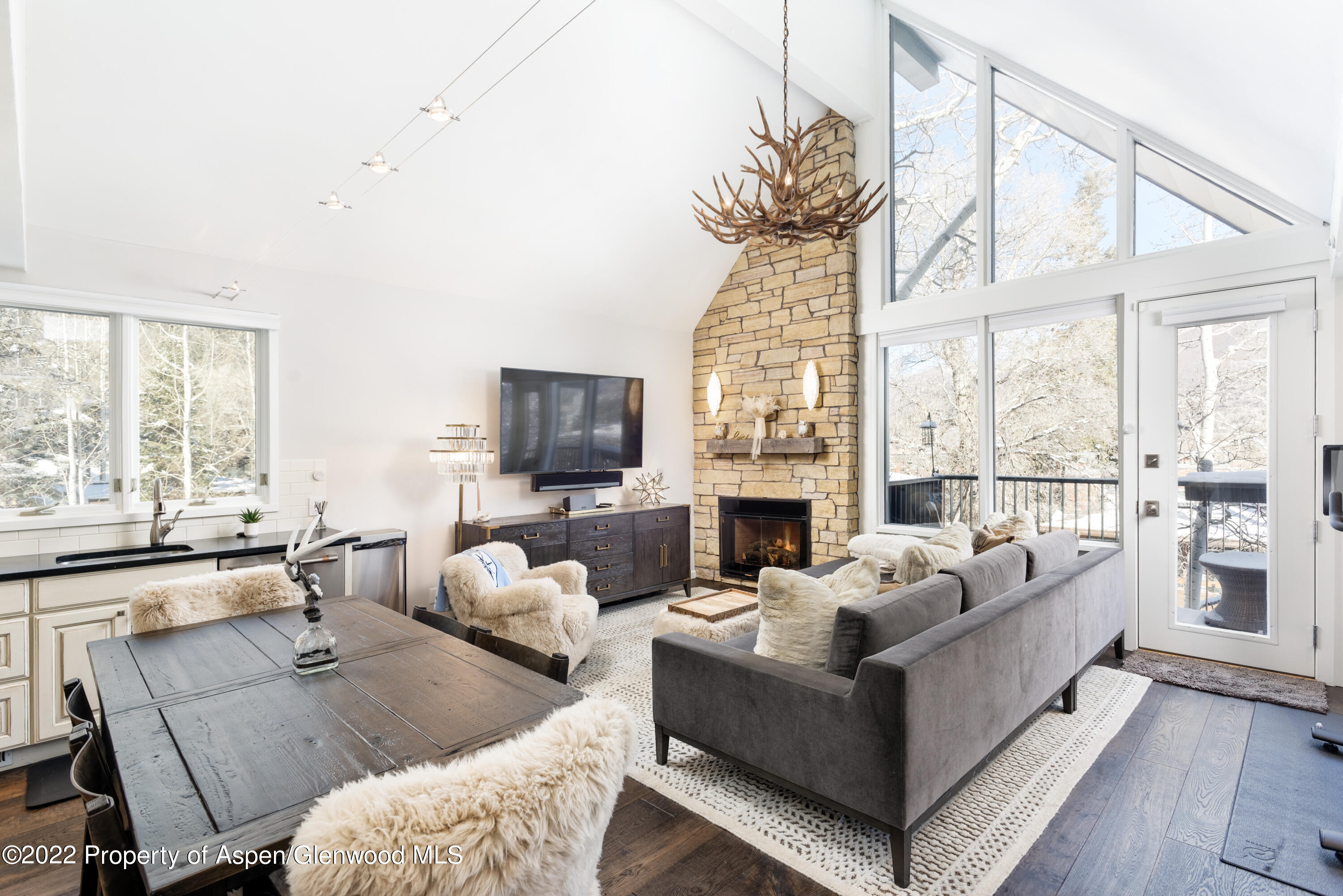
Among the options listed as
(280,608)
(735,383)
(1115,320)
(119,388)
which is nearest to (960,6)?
(1115,320)

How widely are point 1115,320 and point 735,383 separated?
3114 millimetres

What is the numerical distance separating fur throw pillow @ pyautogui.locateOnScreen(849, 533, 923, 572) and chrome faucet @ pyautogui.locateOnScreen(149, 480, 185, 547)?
14.2 feet

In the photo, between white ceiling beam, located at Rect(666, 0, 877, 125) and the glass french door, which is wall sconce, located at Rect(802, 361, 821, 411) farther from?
the glass french door

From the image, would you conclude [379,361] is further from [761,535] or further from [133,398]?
[761,535]

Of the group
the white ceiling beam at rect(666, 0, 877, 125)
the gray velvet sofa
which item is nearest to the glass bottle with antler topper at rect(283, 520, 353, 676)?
the gray velvet sofa

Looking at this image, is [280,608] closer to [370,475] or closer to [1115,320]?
[370,475]

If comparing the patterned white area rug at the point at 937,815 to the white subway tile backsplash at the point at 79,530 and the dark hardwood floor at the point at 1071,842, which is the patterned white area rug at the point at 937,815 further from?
the white subway tile backsplash at the point at 79,530

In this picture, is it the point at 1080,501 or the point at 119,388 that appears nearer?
the point at 119,388

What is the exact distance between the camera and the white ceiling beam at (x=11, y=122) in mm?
1415

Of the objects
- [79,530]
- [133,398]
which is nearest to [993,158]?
[133,398]

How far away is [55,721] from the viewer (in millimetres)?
2781

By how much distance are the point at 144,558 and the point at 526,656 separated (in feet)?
7.82

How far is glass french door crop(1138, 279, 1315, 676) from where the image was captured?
3.51 metres

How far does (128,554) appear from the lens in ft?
11.0
